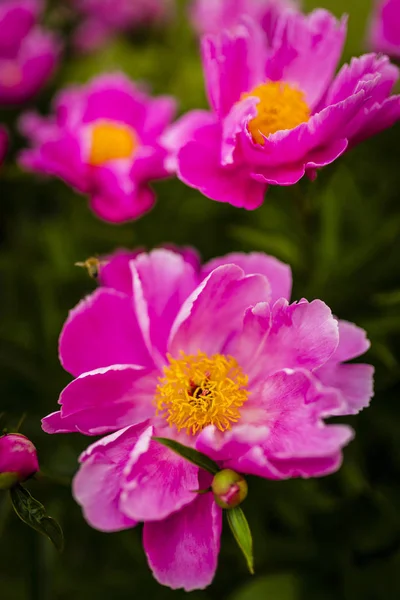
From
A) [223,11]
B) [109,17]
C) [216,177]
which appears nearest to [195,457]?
[216,177]

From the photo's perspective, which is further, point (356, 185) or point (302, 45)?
point (356, 185)

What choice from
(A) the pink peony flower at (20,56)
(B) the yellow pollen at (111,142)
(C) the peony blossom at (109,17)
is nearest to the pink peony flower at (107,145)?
(B) the yellow pollen at (111,142)

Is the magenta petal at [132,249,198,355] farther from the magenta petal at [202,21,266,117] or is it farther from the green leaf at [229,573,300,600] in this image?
the green leaf at [229,573,300,600]

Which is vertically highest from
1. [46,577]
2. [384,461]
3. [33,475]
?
[33,475]

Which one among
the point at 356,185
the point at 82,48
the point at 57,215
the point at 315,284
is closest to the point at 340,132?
the point at 315,284

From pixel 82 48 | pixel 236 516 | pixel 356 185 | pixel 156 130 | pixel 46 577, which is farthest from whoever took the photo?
pixel 82 48

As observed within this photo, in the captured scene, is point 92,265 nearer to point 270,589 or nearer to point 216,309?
point 216,309

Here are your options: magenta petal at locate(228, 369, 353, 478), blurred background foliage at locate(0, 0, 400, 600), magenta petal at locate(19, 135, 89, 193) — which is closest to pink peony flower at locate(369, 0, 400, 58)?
blurred background foliage at locate(0, 0, 400, 600)

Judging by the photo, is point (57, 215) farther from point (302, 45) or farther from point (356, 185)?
point (302, 45)
